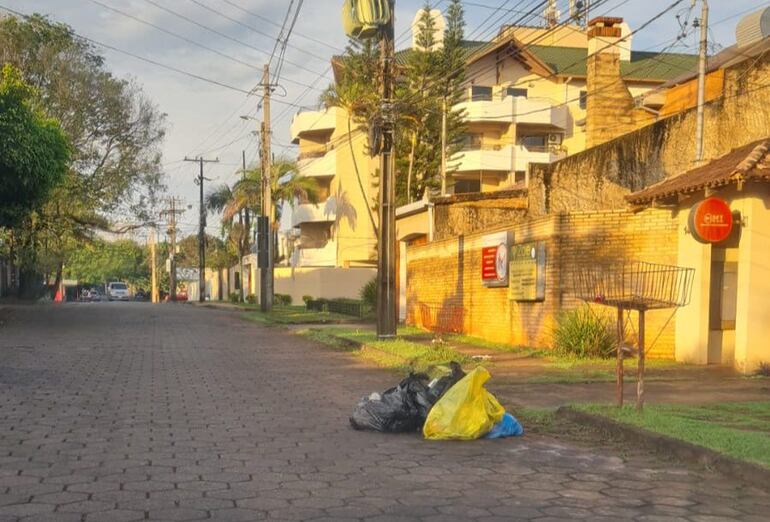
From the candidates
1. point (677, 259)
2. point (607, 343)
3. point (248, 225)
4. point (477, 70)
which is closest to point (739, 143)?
point (677, 259)

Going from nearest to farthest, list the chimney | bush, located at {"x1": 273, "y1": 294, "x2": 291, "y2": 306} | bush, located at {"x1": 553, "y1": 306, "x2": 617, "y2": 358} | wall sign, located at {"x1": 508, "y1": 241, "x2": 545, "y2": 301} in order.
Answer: bush, located at {"x1": 553, "y1": 306, "x2": 617, "y2": 358}, wall sign, located at {"x1": 508, "y1": 241, "x2": 545, "y2": 301}, the chimney, bush, located at {"x1": 273, "y1": 294, "x2": 291, "y2": 306}

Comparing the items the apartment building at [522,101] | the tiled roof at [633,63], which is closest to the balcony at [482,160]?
the apartment building at [522,101]

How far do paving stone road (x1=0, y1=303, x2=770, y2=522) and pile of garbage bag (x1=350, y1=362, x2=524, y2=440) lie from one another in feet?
0.56

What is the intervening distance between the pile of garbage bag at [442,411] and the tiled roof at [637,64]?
41313 millimetres

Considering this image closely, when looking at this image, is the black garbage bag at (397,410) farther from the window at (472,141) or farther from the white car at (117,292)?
the white car at (117,292)

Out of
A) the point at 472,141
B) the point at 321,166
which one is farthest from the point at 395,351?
the point at 321,166

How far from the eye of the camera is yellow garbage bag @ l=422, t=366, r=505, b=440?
7797 millimetres

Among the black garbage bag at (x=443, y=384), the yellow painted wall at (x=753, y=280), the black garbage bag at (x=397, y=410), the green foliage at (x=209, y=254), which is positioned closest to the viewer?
the black garbage bag at (x=397, y=410)

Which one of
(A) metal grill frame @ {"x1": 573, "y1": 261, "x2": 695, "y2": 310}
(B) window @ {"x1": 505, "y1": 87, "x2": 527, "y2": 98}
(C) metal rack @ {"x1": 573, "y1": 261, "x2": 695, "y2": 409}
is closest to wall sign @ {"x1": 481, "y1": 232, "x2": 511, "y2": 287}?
(C) metal rack @ {"x1": 573, "y1": 261, "x2": 695, "y2": 409}

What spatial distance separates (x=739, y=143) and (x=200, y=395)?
32.5 feet

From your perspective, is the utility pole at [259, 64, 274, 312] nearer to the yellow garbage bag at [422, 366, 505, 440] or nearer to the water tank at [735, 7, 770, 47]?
the water tank at [735, 7, 770, 47]

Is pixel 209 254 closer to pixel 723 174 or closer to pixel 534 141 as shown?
pixel 534 141

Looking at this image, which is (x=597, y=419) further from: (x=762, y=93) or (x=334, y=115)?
(x=334, y=115)

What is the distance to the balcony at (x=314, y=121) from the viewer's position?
1970 inches
